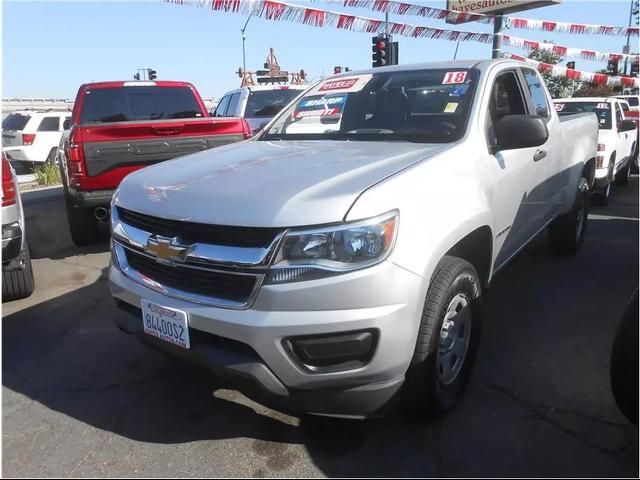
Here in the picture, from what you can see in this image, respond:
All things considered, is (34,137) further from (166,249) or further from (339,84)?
(166,249)

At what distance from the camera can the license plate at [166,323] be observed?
2311 mm

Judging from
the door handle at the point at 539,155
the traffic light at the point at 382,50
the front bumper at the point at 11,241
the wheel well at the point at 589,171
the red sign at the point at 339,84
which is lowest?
the front bumper at the point at 11,241

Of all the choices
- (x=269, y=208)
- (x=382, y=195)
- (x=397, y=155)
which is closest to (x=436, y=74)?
(x=397, y=155)

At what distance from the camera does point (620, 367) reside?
226cm

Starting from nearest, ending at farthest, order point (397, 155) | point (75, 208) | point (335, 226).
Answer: point (335, 226) < point (397, 155) < point (75, 208)

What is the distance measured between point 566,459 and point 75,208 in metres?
5.25

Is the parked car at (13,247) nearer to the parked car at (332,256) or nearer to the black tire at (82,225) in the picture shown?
the black tire at (82,225)

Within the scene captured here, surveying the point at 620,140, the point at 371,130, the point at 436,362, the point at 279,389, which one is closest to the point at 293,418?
the point at 279,389

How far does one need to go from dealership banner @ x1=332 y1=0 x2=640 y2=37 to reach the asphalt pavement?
9.00 m

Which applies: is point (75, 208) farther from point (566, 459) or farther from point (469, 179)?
point (566, 459)

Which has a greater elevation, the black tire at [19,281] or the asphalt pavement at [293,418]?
the black tire at [19,281]

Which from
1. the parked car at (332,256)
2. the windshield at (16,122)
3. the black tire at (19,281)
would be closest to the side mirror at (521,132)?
the parked car at (332,256)

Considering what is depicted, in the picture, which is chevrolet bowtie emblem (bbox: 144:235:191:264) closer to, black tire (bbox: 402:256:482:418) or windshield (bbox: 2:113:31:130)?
black tire (bbox: 402:256:482:418)

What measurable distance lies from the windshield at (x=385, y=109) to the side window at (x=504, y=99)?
0.21m
